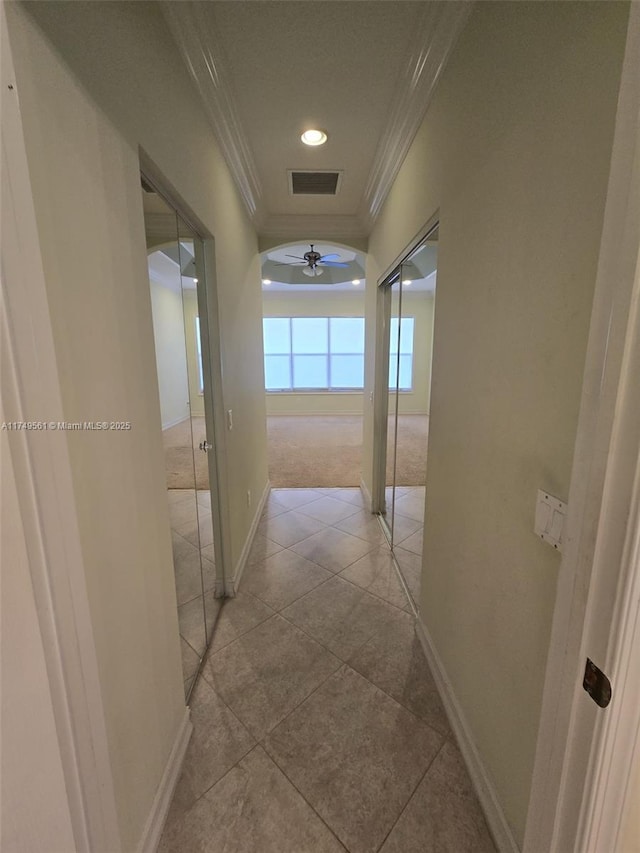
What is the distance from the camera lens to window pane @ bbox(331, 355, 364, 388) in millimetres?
8547

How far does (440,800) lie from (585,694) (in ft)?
3.31

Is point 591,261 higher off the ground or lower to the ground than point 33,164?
lower

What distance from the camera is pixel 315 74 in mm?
1568

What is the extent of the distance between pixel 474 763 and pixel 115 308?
1.92 meters

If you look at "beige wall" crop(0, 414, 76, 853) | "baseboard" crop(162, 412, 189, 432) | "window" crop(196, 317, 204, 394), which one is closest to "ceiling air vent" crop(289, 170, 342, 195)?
"window" crop(196, 317, 204, 394)

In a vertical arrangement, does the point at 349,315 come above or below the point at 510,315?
above

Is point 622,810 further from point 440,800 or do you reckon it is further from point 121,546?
point 121,546

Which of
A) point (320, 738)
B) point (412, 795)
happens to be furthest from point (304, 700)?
point (412, 795)

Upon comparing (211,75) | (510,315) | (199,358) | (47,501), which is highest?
(211,75)

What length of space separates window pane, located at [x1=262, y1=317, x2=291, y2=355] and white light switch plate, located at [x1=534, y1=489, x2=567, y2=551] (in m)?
7.88

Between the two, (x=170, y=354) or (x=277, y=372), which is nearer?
(x=170, y=354)

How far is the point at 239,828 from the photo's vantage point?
44.4 inches

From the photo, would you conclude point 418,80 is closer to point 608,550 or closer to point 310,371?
point 608,550

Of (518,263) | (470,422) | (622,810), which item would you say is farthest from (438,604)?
(518,263)
